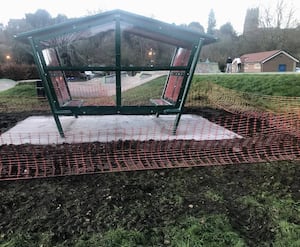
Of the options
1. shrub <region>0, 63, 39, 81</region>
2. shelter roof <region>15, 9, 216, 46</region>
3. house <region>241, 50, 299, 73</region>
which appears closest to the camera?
shelter roof <region>15, 9, 216, 46</region>

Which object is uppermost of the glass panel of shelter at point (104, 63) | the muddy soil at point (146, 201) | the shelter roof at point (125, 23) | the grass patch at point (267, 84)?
the shelter roof at point (125, 23)

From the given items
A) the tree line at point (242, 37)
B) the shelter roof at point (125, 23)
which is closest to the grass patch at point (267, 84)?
the shelter roof at point (125, 23)

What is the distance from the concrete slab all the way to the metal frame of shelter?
40 centimetres

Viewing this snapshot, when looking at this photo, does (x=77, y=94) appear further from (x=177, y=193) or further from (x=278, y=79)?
(x=278, y=79)

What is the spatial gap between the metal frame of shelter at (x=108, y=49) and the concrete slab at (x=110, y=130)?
400 mm

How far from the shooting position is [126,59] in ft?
16.8

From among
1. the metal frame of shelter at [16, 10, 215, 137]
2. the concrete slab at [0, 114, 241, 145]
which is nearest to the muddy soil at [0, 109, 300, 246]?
the concrete slab at [0, 114, 241, 145]

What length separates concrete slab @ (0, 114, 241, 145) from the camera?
16.4 ft

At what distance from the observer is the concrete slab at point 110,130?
197 inches

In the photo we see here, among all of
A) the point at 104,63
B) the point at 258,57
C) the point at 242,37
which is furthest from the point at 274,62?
the point at 104,63

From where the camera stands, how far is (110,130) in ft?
18.5

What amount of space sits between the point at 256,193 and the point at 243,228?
0.71 metres

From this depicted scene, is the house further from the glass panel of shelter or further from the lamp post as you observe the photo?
the lamp post

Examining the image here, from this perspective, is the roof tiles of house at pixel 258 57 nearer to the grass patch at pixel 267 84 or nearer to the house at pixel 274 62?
the house at pixel 274 62
